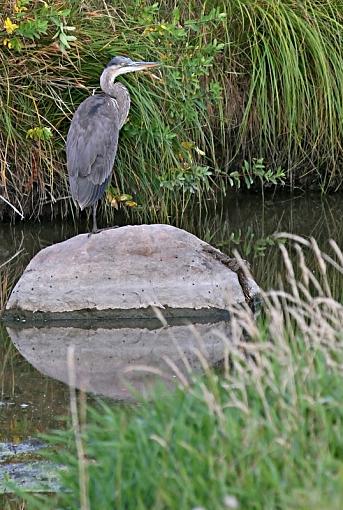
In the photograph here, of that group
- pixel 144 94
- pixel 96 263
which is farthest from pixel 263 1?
pixel 96 263

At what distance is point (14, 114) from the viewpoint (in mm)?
8633

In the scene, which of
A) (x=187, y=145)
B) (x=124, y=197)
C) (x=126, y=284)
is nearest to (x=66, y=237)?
(x=124, y=197)

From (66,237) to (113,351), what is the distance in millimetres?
2601

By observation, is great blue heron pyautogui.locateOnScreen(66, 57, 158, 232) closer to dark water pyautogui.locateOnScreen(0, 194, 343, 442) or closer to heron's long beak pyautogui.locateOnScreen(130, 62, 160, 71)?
heron's long beak pyautogui.locateOnScreen(130, 62, 160, 71)

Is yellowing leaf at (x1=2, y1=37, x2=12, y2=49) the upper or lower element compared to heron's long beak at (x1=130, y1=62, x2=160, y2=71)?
upper

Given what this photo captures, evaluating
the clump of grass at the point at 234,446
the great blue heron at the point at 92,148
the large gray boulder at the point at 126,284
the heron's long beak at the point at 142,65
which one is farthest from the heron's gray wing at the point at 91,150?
the clump of grass at the point at 234,446

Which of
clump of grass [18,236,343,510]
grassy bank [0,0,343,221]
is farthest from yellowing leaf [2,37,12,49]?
clump of grass [18,236,343,510]

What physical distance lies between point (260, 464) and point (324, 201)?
24.2ft

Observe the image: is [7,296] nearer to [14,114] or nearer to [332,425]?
[14,114]

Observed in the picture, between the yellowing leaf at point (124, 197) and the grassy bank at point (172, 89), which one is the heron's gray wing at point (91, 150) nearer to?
the grassy bank at point (172, 89)

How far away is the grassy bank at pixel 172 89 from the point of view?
338 inches

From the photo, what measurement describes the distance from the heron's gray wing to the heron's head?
33 cm

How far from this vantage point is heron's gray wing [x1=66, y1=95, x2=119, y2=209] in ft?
24.8

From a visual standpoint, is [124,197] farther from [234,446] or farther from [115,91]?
[234,446]
